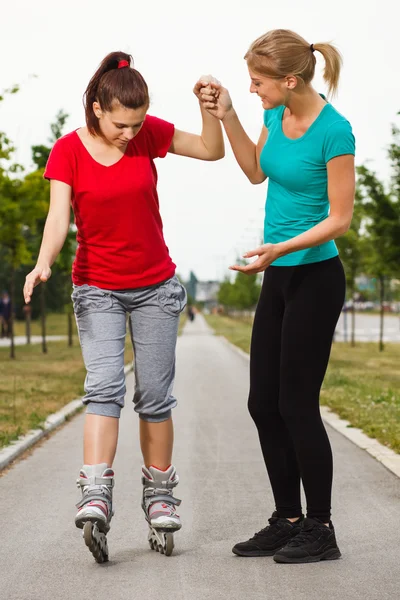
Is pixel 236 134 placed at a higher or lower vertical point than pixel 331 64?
lower

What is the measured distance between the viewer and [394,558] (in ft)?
13.4

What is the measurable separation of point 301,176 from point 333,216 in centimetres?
22

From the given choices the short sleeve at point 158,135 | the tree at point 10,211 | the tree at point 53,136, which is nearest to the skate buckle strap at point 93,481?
the short sleeve at point 158,135

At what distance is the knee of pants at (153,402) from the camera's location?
418 centimetres

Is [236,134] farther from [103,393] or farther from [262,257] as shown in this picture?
[103,393]

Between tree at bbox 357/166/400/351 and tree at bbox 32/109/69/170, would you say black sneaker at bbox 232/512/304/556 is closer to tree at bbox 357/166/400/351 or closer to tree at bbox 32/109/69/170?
tree at bbox 357/166/400/351

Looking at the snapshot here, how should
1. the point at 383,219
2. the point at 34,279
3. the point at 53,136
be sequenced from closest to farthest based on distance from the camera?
the point at 34,279 → the point at 383,219 → the point at 53,136

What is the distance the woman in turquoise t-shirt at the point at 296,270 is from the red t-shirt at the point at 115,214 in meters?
0.43

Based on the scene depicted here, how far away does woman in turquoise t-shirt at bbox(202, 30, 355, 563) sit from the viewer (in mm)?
3900

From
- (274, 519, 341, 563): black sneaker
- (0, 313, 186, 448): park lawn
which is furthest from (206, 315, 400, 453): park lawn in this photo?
(274, 519, 341, 563): black sneaker

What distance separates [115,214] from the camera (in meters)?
4.01

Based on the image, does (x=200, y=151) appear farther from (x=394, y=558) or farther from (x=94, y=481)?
(x=394, y=558)

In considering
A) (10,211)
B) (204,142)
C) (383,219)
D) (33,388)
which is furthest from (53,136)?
(204,142)

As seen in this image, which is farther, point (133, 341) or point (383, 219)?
point (383, 219)
